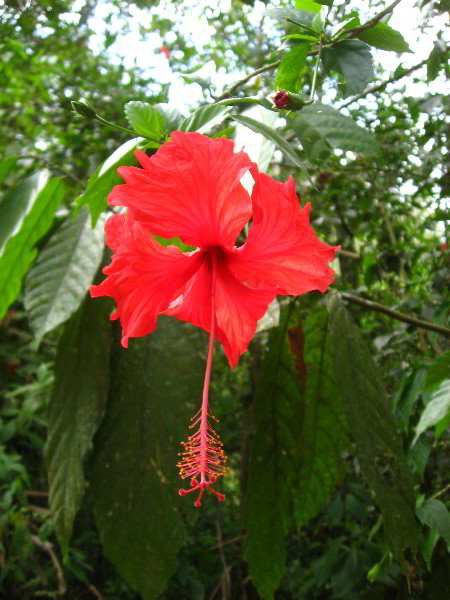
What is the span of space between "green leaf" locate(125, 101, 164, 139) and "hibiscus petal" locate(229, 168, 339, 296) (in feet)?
0.42

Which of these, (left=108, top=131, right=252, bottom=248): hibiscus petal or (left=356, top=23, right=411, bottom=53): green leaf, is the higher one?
(left=356, top=23, right=411, bottom=53): green leaf

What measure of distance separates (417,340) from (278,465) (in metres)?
0.85

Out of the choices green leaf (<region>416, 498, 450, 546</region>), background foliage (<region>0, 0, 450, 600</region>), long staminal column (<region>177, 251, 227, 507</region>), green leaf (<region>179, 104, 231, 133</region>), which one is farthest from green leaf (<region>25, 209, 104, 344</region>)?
green leaf (<region>416, 498, 450, 546</region>)

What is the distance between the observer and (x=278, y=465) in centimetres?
129

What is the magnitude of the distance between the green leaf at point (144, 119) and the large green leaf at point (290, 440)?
2.20 feet

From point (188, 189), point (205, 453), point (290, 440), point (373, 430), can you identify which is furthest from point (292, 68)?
point (290, 440)

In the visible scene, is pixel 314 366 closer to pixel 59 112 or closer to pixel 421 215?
pixel 421 215

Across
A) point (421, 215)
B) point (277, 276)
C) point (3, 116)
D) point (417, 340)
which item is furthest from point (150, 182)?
point (3, 116)

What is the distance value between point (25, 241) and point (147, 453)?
51 centimetres

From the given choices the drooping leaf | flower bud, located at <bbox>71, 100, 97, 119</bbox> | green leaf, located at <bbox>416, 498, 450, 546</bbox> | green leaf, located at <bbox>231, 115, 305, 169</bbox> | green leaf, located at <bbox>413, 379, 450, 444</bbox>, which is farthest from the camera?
green leaf, located at <bbox>416, 498, 450, 546</bbox>

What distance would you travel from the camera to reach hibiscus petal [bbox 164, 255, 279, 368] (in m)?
0.82

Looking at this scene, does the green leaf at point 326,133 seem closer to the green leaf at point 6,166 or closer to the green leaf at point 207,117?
the green leaf at point 207,117

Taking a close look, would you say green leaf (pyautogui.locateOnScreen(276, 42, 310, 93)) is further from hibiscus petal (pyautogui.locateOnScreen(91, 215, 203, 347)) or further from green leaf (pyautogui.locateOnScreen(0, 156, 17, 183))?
green leaf (pyautogui.locateOnScreen(0, 156, 17, 183))

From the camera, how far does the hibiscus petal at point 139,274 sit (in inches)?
29.0
